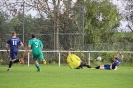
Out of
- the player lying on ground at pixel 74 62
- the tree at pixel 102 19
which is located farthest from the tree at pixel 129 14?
the player lying on ground at pixel 74 62

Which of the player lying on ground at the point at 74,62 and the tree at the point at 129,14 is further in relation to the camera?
the tree at the point at 129,14

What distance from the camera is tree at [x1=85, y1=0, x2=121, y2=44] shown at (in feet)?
154

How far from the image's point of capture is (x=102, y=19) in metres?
49.3

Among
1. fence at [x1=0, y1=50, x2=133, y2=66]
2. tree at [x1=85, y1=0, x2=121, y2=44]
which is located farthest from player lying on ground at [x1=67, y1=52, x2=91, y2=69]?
tree at [x1=85, y1=0, x2=121, y2=44]

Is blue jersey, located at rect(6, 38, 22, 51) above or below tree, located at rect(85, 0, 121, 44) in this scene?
below

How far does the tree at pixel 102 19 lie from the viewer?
4701 centimetres

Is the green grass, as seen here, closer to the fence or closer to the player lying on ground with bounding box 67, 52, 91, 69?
the player lying on ground with bounding box 67, 52, 91, 69

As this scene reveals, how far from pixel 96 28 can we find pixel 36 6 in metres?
12.7

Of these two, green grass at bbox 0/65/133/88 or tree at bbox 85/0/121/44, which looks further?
tree at bbox 85/0/121/44

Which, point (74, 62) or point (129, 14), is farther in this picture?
point (129, 14)

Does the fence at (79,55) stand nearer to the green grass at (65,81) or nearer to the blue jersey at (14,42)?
the blue jersey at (14,42)

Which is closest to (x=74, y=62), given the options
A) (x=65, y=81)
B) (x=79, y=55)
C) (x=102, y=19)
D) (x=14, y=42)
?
(x=14, y=42)

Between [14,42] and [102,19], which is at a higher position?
[102,19]

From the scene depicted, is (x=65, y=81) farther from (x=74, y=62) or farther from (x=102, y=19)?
(x=102, y=19)
